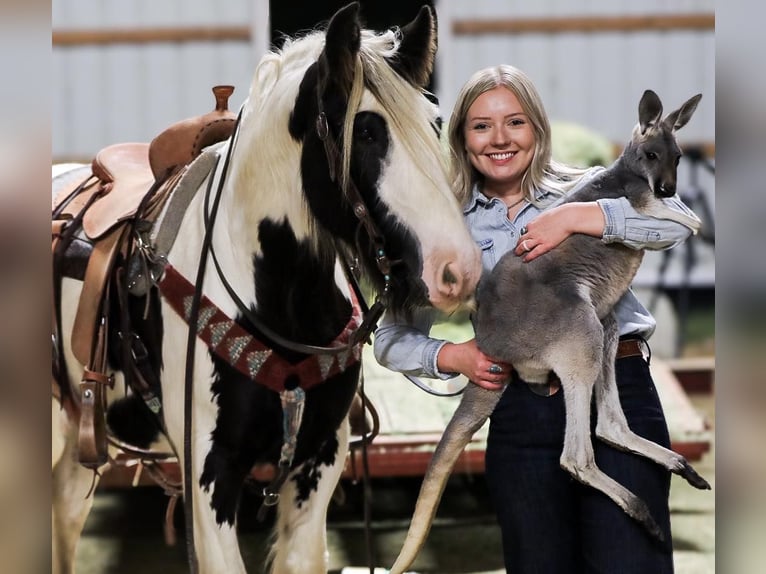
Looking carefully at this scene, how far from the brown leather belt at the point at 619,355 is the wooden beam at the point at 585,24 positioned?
15.1 feet

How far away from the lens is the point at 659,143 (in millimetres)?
1604

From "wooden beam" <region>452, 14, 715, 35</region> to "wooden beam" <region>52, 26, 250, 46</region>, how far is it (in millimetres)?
1481

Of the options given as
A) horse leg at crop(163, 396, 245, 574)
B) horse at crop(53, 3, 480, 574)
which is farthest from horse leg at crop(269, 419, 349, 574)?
horse leg at crop(163, 396, 245, 574)

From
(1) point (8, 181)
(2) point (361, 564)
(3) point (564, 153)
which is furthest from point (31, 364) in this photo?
(3) point (564, 153)

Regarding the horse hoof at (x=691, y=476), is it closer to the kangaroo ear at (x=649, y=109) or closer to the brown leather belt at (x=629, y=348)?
the brown leather belt at (x=629, y=348)

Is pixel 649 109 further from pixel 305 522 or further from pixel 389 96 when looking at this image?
pixel 305 522

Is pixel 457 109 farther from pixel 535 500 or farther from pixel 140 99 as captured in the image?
pixel 140 99

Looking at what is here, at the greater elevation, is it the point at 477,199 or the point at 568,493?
the point at 477,199

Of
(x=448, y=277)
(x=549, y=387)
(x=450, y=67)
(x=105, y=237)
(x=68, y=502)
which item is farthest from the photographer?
(x=450, y=67)

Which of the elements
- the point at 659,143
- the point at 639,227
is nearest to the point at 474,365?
the point at 639,227

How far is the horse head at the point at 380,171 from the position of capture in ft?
5.21

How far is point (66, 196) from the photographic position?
2686mm

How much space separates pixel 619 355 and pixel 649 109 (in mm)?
479

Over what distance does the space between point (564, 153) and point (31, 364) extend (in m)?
4.50
